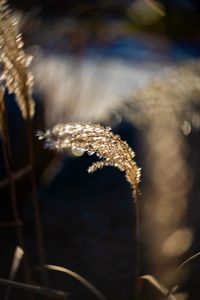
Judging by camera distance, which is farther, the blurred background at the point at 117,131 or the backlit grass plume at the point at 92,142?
the blurred background at the point at 117,131

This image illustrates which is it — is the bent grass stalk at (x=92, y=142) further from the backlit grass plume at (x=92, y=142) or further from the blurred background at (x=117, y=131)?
the blurred background at (x=117, y=131)

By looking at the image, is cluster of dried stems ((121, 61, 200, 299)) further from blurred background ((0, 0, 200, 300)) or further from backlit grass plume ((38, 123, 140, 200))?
backlit grass plume ((38, 123, 140, 200))

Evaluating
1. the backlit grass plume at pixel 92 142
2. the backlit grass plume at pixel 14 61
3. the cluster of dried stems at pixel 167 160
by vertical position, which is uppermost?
the backlit grass plume at pixel 14 61

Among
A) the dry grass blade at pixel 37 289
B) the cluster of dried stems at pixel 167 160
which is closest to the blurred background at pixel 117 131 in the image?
the cluster of dried stems at pixel 167 160

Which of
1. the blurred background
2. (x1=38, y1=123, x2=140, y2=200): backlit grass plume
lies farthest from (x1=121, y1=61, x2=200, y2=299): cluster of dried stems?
(x1=38, y1=123, x2=140, y2=200): backlit grass plume

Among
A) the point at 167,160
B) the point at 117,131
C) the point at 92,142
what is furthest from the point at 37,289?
the point at 117,131

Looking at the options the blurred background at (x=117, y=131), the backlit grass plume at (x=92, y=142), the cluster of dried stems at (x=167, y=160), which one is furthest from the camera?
the blurred background at (x=117, y=131)
